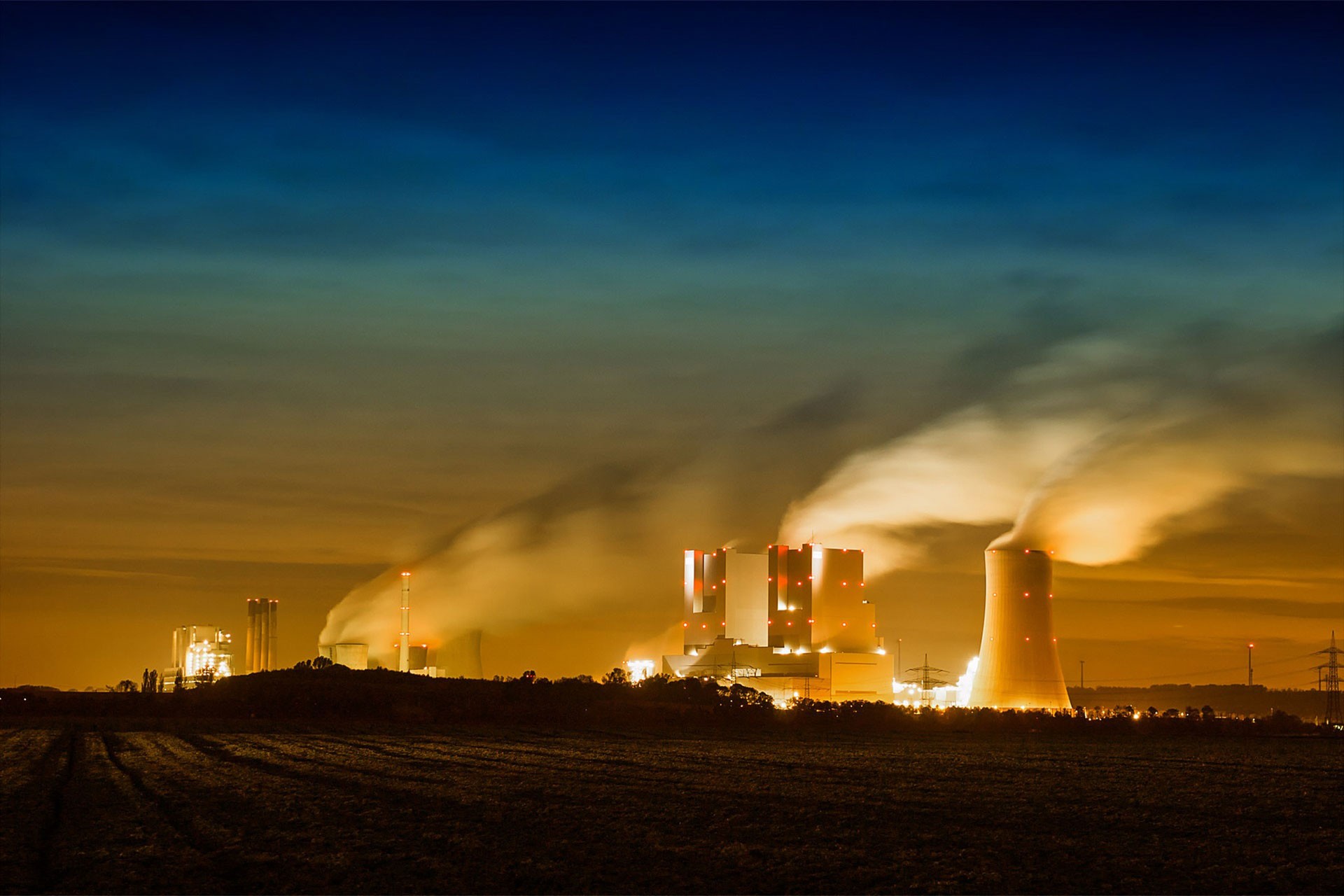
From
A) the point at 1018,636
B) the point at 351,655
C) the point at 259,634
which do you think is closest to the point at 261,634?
the point at 259,634

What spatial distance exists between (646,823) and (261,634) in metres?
97.4

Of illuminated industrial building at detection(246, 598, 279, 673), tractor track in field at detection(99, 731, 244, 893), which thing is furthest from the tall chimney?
tractor track in field at detection(99, 731, 244, 893)

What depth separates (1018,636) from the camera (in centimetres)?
6322

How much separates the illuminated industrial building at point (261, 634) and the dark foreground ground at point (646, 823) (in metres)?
75.3

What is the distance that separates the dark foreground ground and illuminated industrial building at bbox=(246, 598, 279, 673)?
7533 centimetres

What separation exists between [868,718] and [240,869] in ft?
175

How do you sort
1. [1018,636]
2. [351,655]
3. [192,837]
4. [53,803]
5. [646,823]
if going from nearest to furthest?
1. [192,837]
2. [646,823]
3. [53,803]
4. [1018,636]
5. [351,655]

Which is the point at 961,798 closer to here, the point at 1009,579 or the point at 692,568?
the point at 1009,579

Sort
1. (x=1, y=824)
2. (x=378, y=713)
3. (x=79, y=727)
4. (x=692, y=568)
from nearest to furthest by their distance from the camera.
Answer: (x=1, y=824), (x=79, y=727), (x=378, y=713), (x=692, y=568)

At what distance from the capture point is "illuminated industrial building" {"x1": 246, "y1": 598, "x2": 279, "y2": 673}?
11075cm

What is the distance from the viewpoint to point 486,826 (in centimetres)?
1980

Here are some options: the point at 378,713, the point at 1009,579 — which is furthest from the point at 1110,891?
the point at 378,713

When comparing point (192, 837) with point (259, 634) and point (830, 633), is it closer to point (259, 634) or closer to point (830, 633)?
point (830, 633)

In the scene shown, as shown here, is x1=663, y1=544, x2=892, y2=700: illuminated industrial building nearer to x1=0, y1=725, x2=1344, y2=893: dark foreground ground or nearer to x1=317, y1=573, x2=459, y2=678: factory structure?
x1=317, y1=573, x2=459, y2=678: factory structure
